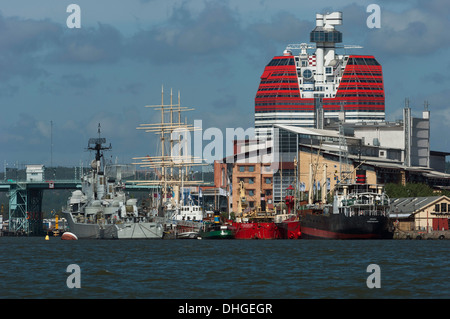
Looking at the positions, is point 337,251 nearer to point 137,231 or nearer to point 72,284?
point 72,284

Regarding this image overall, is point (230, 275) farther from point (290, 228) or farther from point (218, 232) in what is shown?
point (290, 228)

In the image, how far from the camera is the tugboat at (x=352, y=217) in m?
156

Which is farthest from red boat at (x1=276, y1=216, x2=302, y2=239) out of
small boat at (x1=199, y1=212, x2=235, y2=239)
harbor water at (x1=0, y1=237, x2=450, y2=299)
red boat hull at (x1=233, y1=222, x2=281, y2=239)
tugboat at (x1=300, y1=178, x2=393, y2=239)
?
harbor water at (x1=0, y1=237, x2=450, y2=299)

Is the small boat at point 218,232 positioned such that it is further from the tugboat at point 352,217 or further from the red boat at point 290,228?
the tugboat at point 352,217

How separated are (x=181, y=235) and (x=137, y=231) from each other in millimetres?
8222

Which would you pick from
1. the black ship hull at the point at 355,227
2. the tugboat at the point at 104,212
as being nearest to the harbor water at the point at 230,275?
the black ship hull at the point at 355,227

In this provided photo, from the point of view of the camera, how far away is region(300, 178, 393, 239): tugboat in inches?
6132

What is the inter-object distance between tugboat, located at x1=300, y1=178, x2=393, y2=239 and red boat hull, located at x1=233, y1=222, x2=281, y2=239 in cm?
818

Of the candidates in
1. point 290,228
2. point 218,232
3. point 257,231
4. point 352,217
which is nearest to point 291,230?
point 290,228

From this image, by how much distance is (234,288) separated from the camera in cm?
6919

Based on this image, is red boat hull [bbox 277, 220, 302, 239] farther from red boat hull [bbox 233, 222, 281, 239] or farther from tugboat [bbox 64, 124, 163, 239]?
tugboat [bbox 64, 124, 163, 239]

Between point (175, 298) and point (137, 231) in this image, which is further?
point (137, 231)

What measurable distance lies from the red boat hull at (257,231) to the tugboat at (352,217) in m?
8.18
